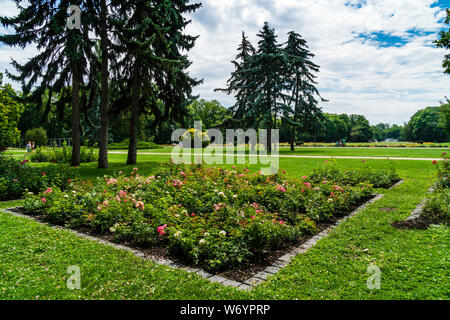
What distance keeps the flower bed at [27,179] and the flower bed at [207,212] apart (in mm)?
752

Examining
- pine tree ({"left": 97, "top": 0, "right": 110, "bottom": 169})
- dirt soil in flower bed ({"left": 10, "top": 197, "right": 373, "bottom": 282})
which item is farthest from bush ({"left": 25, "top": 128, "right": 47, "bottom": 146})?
dirt soil in flower bed ({"left": 10, "top": 197, "right": 373, "bottom": 282})

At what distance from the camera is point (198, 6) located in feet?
48.3

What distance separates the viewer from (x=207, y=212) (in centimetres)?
504

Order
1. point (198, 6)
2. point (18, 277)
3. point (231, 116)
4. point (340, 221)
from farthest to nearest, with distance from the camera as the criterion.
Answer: point (231, 116) → point (198, 6) → point (340, 221) → point (18, 277)

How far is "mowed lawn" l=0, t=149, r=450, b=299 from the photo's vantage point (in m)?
2.72

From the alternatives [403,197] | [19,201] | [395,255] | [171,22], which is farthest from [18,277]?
[171,22]

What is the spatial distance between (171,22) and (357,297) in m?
14.5

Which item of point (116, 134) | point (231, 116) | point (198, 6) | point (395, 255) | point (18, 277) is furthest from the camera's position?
point (116, 134)

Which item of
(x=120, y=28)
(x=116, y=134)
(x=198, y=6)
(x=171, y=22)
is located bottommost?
(x=116, y=134)

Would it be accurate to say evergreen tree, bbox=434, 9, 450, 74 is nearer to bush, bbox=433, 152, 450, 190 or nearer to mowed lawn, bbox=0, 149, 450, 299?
bush, bbox=433, 152, 450, 190

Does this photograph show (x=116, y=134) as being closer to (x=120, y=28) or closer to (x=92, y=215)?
(x=120, y=28)

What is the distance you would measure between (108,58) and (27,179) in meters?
7.58

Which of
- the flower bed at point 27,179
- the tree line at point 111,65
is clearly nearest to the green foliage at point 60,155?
the tree line at point 111,65

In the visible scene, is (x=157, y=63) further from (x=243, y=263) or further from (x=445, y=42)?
(x=445, y=42)
